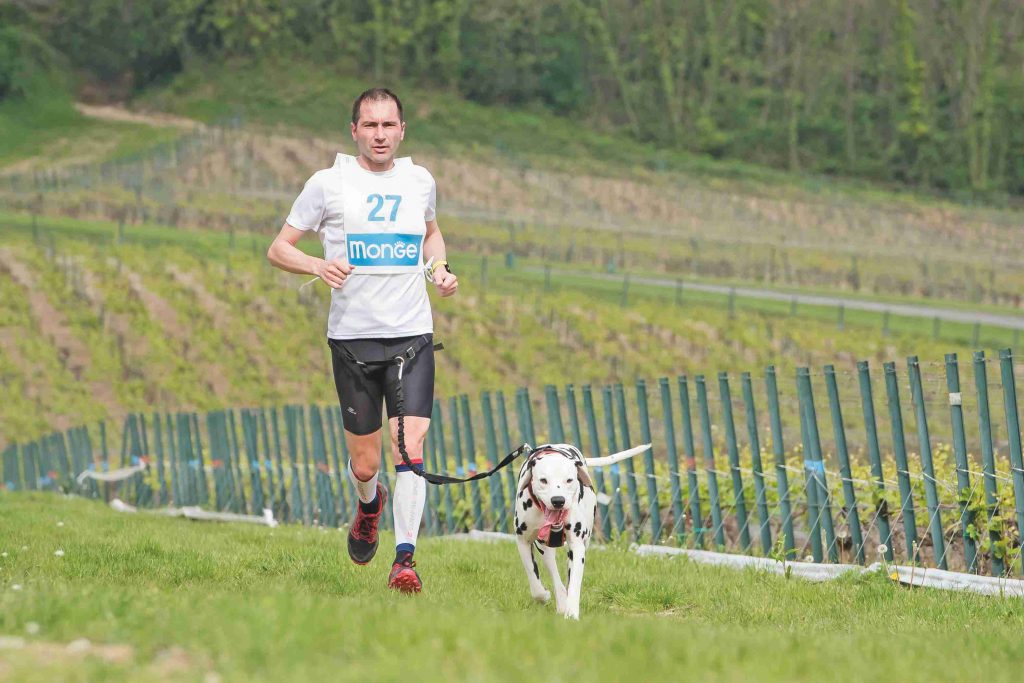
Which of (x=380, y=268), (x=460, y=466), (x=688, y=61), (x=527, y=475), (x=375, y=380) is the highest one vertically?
(x=688, y=61)

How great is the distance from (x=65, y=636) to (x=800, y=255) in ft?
220

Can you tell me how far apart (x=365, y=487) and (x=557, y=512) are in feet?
5.00

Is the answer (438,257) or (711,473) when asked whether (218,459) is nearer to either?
(711,473)

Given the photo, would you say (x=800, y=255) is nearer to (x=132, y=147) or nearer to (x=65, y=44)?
(x=132, y=147)

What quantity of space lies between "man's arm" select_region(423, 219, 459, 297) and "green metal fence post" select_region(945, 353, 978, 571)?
408cm

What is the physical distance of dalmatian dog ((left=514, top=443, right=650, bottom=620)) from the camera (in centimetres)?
862

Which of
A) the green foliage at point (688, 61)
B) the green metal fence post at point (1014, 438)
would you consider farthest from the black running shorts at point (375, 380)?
the green foliage at point (688, 61)

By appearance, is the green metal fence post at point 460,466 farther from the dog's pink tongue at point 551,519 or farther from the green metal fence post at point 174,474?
the dog's pink tongue at point 551,519

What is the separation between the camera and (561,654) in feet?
19.4

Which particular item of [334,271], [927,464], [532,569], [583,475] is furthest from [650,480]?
[334,271]

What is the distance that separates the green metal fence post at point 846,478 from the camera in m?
13.2

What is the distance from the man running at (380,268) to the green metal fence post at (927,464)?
4.42m

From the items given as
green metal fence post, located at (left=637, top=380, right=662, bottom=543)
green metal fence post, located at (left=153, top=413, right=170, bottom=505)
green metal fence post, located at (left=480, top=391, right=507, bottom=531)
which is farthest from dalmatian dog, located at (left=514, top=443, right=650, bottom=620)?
green metal fence post, located at (left=153, top=413, right=170, bottom=505)

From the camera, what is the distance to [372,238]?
9055 millimetres
